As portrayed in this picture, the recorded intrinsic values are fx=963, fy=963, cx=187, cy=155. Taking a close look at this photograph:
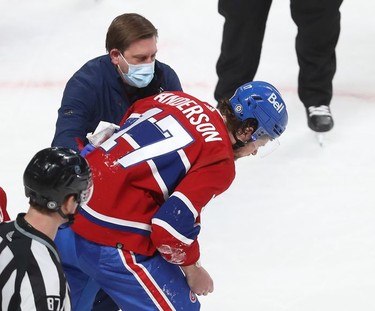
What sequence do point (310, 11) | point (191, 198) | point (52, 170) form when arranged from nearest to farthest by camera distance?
point (52, 170), point (191, 198), point (310, 11)

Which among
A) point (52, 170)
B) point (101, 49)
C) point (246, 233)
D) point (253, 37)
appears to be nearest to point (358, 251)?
point (246, 233)

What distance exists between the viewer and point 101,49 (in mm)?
5055

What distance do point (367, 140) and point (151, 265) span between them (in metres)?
1.94

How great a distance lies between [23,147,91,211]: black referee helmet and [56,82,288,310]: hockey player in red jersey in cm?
38

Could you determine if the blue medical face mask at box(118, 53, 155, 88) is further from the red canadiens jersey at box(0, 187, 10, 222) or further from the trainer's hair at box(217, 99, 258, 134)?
the red canadiens jersey at box(0, 187, 10, 222)

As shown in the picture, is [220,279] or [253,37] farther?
[253,37]

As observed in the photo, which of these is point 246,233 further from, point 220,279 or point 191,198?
point 191,198

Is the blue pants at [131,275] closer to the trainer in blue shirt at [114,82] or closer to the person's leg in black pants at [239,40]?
the trainer in blue shirt at [114,82]

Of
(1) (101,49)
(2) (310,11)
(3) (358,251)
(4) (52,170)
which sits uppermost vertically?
(4) (52,170)

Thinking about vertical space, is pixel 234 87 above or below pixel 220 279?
above

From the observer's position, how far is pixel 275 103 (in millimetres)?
2535

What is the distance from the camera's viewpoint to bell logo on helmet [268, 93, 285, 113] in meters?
2.53

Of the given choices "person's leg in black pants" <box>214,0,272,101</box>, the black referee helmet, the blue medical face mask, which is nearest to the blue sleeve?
the blue medical face mask

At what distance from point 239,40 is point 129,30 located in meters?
1.27
